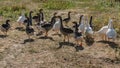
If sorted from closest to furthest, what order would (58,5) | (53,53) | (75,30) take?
(53,53), (75,30), (58,5)

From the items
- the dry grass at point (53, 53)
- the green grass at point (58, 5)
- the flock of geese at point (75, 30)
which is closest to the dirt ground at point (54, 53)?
the dry grass at point (53, 53)

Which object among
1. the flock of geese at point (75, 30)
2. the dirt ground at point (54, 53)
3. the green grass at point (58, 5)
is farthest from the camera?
the green grass at point (58, 5)

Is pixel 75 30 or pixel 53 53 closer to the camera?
pixel 53 53

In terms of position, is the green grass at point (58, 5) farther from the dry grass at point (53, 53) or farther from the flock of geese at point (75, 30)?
the dry grass at point (53, 53)

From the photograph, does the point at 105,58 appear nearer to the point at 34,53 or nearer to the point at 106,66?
the point at 106,66

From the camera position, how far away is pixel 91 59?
47.1ft

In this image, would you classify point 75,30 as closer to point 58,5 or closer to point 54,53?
point 54,53

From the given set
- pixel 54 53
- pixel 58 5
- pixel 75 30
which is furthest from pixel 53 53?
pixel 58 5

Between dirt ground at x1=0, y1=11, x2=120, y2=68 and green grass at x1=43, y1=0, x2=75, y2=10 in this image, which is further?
green grass at x1=43, y1=0, x2=75, y2=10

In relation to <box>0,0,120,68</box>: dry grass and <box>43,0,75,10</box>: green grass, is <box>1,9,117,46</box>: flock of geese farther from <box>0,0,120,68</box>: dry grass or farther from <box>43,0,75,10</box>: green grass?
<box>43,0,75,10</box>: green grass

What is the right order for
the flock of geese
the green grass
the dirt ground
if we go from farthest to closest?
the green grass, the flock of geese, the dirt ground

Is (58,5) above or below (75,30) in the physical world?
below

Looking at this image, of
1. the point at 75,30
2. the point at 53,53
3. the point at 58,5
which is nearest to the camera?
the point at 53,53

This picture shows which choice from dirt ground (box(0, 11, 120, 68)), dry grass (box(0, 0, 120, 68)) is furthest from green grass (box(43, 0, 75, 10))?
dirt ground (box(0, 11, 120, 68))
